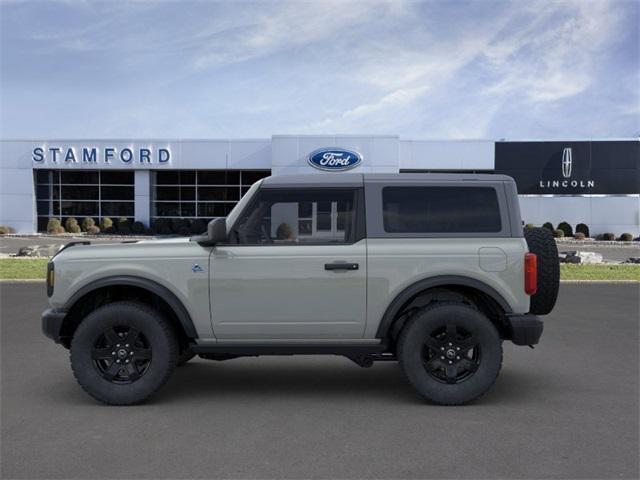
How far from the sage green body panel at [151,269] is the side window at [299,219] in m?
0.47

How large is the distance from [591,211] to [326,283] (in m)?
40.8

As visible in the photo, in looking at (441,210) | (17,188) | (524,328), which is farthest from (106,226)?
(524,328)

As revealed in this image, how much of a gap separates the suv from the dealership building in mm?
33580

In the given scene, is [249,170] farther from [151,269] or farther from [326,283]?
[326,283]

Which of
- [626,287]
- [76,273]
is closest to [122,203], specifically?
[626,287]

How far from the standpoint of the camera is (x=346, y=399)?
588cm

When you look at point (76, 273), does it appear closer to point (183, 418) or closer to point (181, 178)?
point (183, 418)

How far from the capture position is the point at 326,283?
5.66m

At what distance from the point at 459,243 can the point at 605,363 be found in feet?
9.67

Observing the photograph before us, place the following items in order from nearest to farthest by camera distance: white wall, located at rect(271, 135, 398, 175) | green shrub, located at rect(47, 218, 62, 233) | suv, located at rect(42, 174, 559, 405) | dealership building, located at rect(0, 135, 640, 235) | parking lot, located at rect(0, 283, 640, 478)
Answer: parking lot, located at rect(0, 283, 640, 478) → suv, located at rect(42, 174, 559, 405) → white wall, located at rect(271, 135, 398, 175) → dealership building, located at rect(0, 135, 640, 235) → green shrub, located at rect(47, 218, 62, 233)

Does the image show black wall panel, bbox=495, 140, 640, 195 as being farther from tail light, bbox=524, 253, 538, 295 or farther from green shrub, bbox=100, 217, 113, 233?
tail light, bbox=524, 253, 538, 295

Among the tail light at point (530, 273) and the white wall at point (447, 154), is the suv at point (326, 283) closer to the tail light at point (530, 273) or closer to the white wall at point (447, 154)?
the tail light at point (530, 273)

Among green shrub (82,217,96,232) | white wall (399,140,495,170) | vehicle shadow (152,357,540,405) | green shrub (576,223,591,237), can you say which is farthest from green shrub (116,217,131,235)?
vehicle shadow (152,357,540,405)

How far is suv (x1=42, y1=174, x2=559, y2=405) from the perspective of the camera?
18.5 feet
